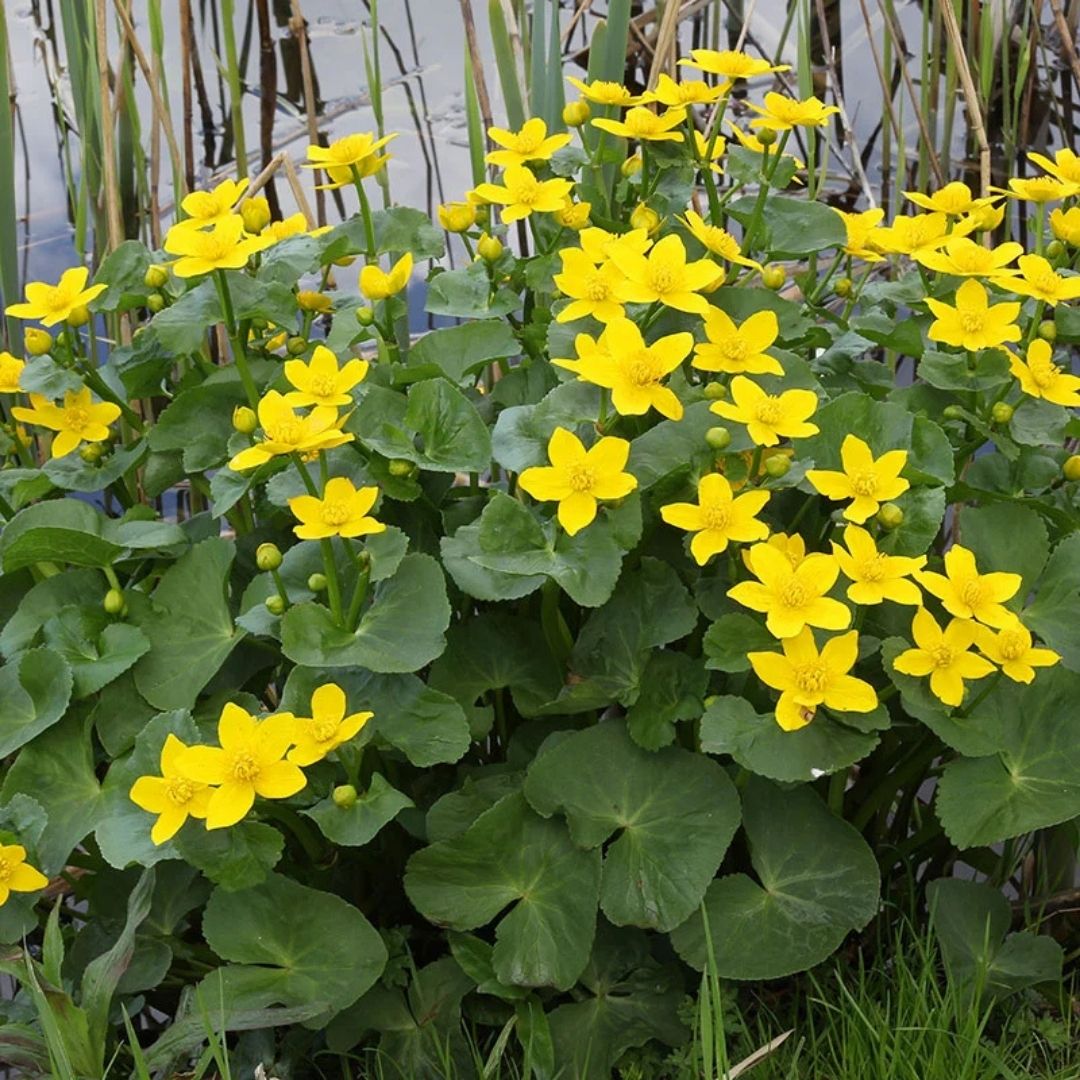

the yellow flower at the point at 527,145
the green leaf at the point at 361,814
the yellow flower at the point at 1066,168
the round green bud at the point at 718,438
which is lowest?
the green leaf at the point at 361,814

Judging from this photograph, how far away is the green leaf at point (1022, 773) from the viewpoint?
1.40 m

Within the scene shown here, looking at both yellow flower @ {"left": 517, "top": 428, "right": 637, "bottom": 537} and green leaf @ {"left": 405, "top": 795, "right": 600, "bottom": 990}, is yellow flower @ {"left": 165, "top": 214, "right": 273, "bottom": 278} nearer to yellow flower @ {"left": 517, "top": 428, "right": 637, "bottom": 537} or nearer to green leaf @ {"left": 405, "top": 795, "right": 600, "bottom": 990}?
yellow flower @ {"left": 517, "top": 428, "right": 637, "bottom": 537}

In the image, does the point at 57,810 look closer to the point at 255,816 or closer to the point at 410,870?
the point at 255,816

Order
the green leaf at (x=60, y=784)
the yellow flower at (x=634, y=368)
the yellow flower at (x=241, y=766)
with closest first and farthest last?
1. the yellow flower at (x=241, y=766)
2. the yellow flower at (x=634, y=368)
3. the green leaf at (x=60, y=784)

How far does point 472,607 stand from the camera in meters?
1.66

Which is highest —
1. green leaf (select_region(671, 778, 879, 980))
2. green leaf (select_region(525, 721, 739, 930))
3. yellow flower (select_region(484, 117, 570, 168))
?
yellow flower (select_region(484, 117, 570, 168))

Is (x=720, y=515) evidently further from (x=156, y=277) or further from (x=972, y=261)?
(x=156, y=277)

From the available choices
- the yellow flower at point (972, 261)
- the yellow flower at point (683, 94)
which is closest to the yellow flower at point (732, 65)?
the yellow flower at point (683, 94)

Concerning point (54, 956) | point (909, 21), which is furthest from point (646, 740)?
point (909, 21)

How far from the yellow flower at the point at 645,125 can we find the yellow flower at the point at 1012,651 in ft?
2.30

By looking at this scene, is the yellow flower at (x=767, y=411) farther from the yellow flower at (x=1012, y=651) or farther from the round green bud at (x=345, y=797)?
the round green bud at (x=345, y=797)

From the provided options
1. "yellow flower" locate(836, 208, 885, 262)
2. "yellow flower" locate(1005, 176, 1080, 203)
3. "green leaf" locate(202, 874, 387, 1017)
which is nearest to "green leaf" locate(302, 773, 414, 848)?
"green leaf" locate(202, 874, 387, 1017)

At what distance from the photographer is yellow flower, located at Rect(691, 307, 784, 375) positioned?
56.6 inches

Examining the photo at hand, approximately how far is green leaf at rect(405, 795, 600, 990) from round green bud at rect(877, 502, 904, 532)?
17.8 inches
